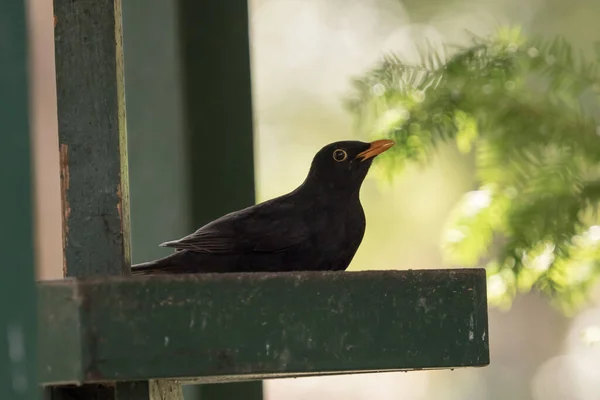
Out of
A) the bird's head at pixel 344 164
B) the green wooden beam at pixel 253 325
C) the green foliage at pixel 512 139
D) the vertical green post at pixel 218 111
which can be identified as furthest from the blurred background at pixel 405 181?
the green wooden beam at pixel 253 325

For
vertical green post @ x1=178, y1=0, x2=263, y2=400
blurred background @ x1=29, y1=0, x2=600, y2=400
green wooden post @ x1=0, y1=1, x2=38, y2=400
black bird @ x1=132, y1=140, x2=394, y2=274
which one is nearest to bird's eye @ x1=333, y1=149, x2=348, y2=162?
black bird @ x1=132, y1=140, x2=394, y2=274

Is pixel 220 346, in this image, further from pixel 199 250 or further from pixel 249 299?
pixel 199 250

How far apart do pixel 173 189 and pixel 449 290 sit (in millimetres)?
728

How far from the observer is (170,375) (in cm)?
109

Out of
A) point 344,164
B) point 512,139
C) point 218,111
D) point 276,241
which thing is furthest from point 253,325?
point 512,139

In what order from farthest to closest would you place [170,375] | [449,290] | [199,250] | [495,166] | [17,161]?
[495,166] → [199,250] → [449,290] → [170,375] → [17,161]

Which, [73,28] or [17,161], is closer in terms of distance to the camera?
[17,161]

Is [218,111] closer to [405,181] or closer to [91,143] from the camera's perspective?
[91,143]

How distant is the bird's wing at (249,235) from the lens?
1.40 metres

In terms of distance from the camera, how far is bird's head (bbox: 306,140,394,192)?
61.5 inches

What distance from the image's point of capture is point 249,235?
141cm

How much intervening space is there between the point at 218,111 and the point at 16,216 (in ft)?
3.06

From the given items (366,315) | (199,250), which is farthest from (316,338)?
(199,250)

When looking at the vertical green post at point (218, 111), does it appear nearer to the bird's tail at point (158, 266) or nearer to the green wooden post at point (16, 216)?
the bird's tail at point (158, 266)
